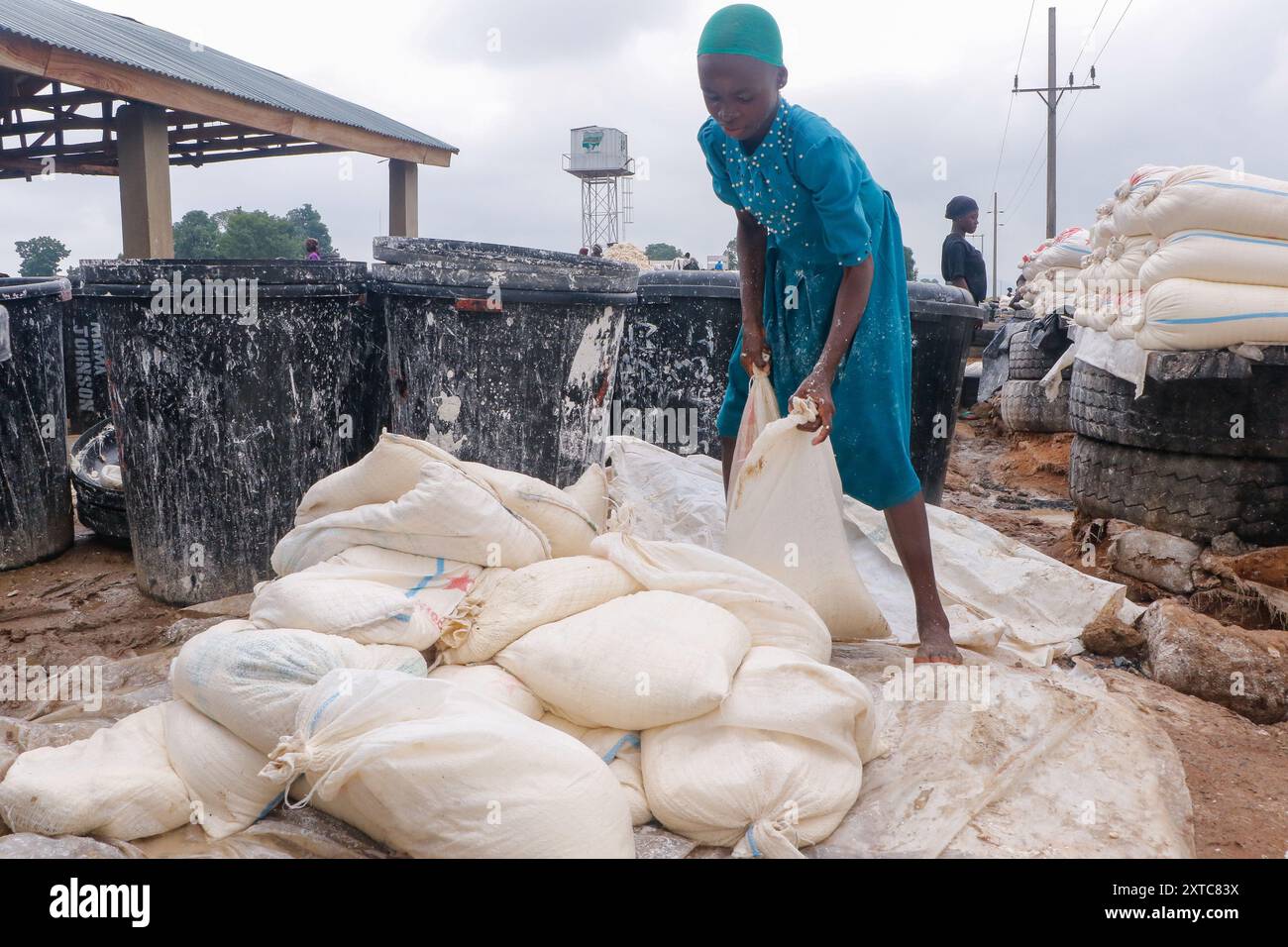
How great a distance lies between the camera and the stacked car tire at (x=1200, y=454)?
349cm

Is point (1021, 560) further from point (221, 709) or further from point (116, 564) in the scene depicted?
point (116, 564)

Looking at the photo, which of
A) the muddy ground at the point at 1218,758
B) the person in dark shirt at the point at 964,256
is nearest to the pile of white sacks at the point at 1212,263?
the muddy ground at the point at 1218,758

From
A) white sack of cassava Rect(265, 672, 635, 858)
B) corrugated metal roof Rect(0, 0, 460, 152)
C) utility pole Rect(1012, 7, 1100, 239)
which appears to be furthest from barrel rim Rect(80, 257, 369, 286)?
utility pole Rect(1012, 7, 1100, 239)

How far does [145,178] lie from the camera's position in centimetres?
789

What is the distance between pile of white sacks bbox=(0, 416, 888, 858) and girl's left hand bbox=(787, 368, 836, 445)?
0.44 m

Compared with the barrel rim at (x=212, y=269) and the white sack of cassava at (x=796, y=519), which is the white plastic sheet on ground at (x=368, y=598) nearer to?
the white sack of cassava at (x=796, y=519)

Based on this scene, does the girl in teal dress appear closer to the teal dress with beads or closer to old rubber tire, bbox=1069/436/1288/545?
the teal dress with beads

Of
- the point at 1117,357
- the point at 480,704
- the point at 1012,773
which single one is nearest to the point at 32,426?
the point at 480,704

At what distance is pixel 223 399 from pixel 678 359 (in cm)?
174

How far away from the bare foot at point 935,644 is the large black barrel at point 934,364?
1.55m

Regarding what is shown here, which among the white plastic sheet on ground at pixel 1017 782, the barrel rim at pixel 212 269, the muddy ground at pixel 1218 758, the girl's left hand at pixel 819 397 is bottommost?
the muddy ground at pixel 1218 758

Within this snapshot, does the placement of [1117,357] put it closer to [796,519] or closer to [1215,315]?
[1215,315]

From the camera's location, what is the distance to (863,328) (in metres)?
2.55

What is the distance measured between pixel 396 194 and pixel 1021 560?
9.04m
